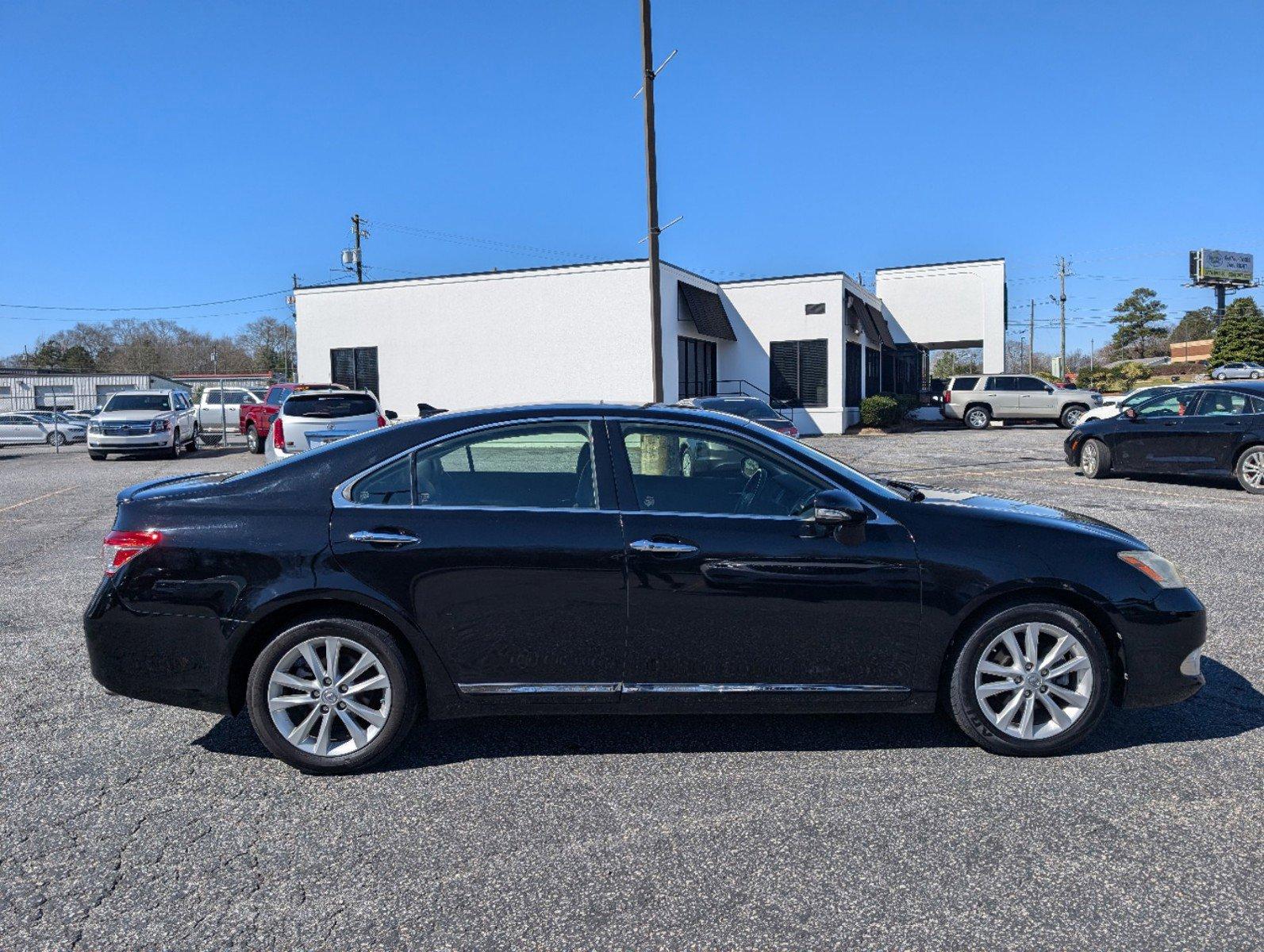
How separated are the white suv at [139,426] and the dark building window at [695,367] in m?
13.5

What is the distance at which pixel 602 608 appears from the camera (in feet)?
12.9

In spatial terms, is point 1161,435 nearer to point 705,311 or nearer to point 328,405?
point 328,405

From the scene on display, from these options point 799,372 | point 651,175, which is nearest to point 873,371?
point 799,372

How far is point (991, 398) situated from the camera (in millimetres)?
32781

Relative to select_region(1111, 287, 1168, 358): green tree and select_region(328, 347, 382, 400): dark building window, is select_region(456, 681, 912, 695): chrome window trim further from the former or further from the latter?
select_region(1111, 287, 1168, 358): green tree

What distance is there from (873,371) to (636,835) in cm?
3846

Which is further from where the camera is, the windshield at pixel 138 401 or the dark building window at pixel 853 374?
the dark building window at pixel 853 374

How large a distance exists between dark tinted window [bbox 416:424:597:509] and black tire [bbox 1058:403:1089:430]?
30.9 m

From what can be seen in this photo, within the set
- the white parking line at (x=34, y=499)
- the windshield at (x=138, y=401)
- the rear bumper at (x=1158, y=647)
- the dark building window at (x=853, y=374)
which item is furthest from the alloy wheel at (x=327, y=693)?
the dark building window at (x=853, y=374)

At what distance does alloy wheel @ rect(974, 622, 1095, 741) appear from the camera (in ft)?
→ 13.3

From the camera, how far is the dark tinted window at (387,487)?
13.4 ft

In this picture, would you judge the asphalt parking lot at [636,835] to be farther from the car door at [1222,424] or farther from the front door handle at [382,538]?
the car door at [1222,424]

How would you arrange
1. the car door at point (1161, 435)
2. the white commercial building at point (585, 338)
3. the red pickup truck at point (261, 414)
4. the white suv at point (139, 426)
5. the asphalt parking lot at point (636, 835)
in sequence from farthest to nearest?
the white commercial building at point (585, 338), the red pickup truck at point (261, 414), the white suv at point (139, 426), the car door at point (1161, 435), the asphalt parking lot at point (636, 835)

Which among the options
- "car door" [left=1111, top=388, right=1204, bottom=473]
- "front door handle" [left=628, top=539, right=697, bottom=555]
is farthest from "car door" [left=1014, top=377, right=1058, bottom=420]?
"front door handle" [left=628, top=539, right=697, bottom=555]
